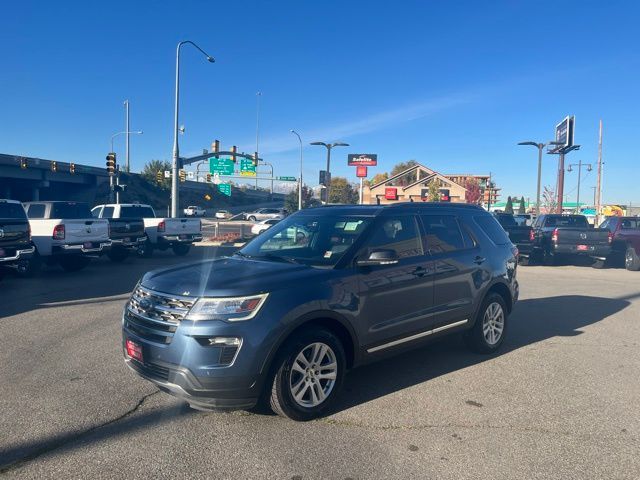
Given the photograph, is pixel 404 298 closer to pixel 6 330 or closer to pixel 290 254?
pixel 290 254

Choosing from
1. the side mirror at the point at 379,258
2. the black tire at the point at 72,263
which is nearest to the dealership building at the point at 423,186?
the black tire at the point at 72,263

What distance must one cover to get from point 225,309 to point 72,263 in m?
11.2

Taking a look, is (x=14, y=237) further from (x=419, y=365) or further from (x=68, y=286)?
(x=419, y=365)

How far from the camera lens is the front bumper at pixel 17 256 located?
10258mm

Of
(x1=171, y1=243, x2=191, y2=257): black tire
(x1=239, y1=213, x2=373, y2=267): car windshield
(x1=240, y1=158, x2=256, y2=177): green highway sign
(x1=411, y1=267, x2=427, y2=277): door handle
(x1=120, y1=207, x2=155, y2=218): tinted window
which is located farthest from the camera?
(x1=240, y1=158, x2=256, y2=177): green highway sign

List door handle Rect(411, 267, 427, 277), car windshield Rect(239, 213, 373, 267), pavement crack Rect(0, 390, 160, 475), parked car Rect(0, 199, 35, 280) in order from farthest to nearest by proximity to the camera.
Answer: parked car Rect(0, 199, 35, 280), door handle Rect(411, 267, 427, 277), car windshield Rect(239, 213, 373, 267), pavement crack Rect(0, 390, 160, 475)

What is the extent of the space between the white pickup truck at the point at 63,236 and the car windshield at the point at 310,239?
8.49 meters

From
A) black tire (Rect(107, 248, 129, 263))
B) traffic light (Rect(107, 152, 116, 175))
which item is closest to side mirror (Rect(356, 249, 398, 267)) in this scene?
black tire (Rect(107, 248, 129, 263))

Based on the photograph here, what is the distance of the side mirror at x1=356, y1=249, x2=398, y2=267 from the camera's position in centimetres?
438

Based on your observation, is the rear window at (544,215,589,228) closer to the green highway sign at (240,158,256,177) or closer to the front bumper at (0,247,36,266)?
the front bumper at (0,247,36,266)

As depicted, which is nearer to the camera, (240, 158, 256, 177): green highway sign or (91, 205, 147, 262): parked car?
(91, 205, 147, 262): parked car

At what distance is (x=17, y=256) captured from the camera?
10438 millimetres

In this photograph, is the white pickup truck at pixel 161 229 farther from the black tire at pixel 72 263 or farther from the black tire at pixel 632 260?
the black tire at pixel 632 260

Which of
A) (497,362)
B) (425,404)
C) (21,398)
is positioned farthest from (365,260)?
(21,398)
